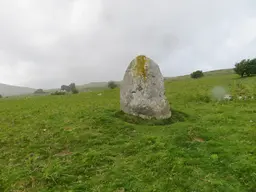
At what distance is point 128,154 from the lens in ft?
42.7

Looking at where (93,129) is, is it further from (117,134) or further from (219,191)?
(219,191)

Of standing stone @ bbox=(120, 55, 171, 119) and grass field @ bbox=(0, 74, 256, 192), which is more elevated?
standing stone @ bbox=(120, 55, 171, 119)

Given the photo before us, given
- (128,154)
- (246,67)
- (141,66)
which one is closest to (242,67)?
(246,67)

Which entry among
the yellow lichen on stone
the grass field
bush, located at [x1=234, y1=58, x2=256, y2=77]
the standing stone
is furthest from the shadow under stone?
bush, located at [x1=234, y1=58, x2=256, y2=77]

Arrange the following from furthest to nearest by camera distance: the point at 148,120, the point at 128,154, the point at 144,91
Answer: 1. the point at 144,91
2. the point at 148,120
3. the point at 128,154

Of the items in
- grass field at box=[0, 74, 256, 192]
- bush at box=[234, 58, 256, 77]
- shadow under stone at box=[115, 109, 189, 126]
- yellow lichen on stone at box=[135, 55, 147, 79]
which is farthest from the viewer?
bush at box=[234, 58, 256, 77]

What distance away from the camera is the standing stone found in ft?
62.2

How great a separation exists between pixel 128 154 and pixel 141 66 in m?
8.84

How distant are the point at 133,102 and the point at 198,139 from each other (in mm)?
6331

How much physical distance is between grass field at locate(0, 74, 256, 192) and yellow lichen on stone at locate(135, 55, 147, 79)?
3.68 m

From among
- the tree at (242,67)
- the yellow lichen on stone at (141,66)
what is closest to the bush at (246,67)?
the tree at (242,67)

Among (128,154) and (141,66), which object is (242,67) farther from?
(128,154)

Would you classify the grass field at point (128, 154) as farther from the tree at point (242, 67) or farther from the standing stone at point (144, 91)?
the tree at point (242, 67)

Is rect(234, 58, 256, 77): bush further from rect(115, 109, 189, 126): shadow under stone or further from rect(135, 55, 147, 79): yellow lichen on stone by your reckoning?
rect(135, 55, 147, 79): yellow lichen on stone
